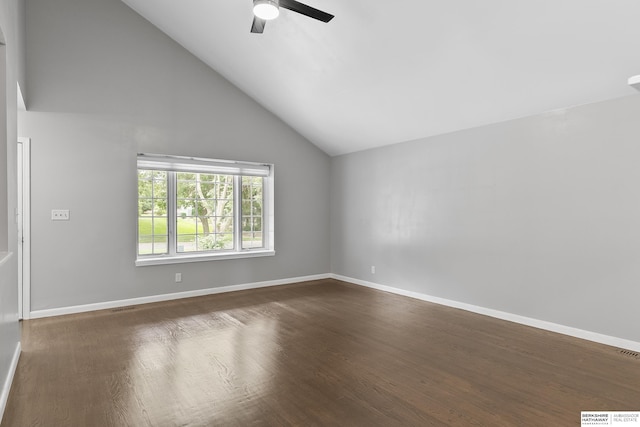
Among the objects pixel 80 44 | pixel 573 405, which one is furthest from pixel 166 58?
pixel 573 405

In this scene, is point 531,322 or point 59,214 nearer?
point 531,322

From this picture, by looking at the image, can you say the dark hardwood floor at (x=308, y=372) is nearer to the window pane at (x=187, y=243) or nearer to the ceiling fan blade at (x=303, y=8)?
the window pane at (x=187, y=243)

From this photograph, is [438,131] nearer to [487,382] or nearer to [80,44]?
[487,382]

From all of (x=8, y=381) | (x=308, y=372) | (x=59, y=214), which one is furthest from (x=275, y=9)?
(x=59, y=214)

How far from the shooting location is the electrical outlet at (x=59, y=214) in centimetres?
422

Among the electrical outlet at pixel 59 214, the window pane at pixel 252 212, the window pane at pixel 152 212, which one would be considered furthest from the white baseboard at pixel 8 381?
the window pane at pixel 252 212

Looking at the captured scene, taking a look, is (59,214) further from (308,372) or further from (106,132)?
(308,372)

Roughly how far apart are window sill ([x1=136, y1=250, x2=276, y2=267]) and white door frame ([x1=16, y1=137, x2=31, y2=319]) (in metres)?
1.14

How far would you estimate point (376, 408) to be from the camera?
2254 mm

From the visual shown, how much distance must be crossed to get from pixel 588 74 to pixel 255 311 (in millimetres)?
4182

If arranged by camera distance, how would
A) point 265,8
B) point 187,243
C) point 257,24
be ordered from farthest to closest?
point 187,243 → point 257,24 → point 265,8

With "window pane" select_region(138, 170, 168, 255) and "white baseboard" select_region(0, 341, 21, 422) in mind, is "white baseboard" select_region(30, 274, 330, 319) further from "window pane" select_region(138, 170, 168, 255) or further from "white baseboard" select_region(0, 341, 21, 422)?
"white baseboard" select_region(0, 341, 21, 422)

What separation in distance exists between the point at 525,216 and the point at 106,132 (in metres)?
5.09

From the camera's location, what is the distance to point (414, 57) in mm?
3627
